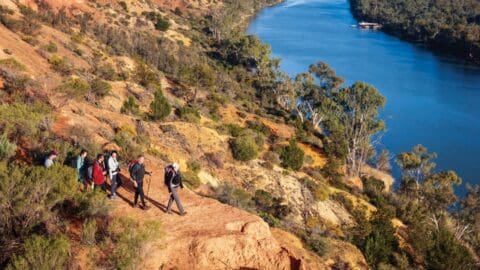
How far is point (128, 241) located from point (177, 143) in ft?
58.3

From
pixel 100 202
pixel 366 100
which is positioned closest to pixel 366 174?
pixel 366 100

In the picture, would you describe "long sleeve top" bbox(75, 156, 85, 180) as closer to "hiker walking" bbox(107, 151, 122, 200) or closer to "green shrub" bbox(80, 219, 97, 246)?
"hiker walking" bbox(107, 151, 122, 200)

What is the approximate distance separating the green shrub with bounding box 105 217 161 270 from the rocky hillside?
1.19 feet

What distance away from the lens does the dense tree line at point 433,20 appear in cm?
10769

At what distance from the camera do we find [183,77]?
53938mm

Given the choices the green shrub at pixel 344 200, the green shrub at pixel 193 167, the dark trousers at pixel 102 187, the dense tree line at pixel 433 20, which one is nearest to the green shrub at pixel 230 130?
the green shrub at pixel 344 200

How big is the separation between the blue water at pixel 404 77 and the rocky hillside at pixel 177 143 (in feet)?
37.1

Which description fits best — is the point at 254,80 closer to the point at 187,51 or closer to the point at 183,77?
the point at 187,51

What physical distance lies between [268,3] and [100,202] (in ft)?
595

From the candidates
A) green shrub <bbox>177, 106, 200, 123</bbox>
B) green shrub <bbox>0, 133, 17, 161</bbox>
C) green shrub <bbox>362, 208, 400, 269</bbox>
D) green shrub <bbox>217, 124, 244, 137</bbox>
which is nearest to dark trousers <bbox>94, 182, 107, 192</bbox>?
green shrub <bbox>0, 133, 17, 161</bbox>

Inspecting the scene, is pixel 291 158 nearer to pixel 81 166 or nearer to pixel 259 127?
pixel 259 127

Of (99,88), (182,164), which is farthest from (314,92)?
(182,164)

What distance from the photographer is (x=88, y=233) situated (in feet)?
36.9

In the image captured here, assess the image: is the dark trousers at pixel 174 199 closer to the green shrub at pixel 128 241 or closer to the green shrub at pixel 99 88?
the green shrub at pixel 128 241
